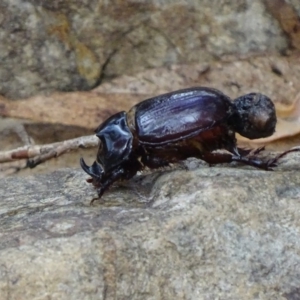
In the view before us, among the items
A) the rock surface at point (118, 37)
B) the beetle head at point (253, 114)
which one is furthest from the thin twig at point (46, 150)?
the beetle head at point (253, 114)

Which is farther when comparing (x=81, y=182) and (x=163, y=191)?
(x=81, y=182)

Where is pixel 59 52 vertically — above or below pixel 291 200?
below

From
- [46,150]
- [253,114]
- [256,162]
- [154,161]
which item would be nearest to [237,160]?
[256,162]

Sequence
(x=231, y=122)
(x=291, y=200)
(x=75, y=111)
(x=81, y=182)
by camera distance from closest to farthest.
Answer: (x=291, y=200), (x=231, y=122), (x=81, y=182), (x=75, y=111)

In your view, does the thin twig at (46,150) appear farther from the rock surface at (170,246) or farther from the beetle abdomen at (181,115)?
the rock surface at (170,246)

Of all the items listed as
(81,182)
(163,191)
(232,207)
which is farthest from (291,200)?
(81,182)

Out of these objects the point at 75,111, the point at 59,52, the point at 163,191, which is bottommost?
the point at 75,111

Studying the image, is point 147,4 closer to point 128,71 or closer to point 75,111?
point 128,71
